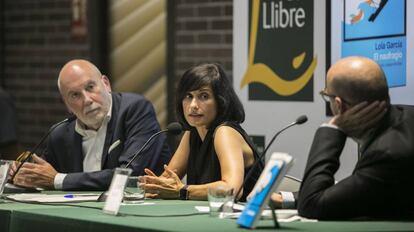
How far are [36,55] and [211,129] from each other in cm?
451

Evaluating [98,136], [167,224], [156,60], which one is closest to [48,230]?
[167,224]

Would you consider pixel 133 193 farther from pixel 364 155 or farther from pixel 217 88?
pixel 364 155

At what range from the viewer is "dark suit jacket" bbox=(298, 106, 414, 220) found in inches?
130

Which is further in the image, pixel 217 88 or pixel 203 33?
pixel 203 33

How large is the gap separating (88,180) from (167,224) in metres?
1.69

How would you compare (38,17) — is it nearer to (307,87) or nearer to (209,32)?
(209,32)

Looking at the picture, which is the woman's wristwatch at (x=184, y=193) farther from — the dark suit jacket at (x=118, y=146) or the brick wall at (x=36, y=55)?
the brick wall at (x=36, y=55)

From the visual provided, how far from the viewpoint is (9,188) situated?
471cm

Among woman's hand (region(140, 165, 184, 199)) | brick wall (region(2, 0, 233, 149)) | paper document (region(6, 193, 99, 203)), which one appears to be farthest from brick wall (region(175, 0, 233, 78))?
woman's hand (region(140, 165, 184, 199))

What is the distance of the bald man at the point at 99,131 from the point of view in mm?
5031

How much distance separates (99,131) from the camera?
5.14m

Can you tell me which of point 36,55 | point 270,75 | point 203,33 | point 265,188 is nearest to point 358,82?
point 265,188

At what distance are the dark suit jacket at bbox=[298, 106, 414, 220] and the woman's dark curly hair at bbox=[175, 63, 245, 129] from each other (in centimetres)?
109

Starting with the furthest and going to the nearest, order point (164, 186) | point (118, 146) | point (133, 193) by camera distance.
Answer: point (118, 146), point (164, 186), point (133, 193)
